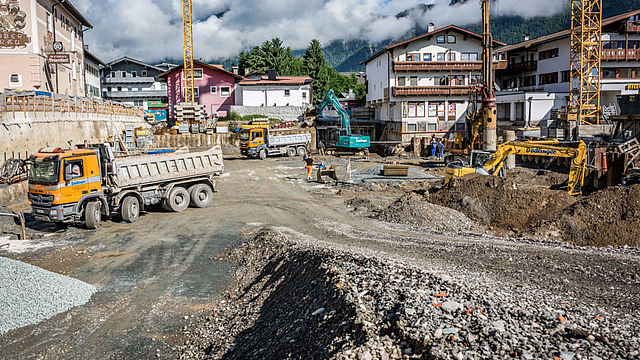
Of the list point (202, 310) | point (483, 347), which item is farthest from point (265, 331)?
point (483, 347)

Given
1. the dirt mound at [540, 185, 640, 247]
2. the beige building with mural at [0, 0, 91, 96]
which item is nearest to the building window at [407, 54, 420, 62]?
the beige building with mural at [0, 0, 91, 96]

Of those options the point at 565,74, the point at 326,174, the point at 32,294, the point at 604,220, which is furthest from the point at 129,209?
the point at 565,74

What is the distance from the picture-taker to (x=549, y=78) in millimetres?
56281

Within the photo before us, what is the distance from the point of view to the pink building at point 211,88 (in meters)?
66.7

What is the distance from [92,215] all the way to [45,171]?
2.21 m

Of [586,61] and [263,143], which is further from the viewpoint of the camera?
[586,61]

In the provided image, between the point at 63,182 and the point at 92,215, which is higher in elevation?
the point at 63,182

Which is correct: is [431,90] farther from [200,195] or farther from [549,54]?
[200,195]

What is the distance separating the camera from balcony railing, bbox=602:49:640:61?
5219cm

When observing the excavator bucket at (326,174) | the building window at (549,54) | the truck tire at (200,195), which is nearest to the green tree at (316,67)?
the building window at (549,54)

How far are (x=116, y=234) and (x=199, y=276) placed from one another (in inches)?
243

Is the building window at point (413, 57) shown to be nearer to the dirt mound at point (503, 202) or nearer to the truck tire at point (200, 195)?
the dirt mound at point (503, 202)

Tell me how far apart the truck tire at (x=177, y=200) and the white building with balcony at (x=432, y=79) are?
31902 mm

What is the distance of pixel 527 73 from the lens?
6003 cm
